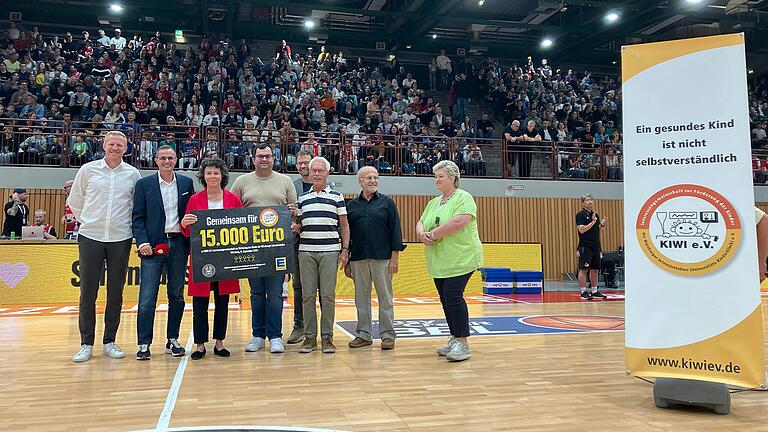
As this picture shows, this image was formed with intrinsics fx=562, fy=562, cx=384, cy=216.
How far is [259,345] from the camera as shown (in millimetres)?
4695

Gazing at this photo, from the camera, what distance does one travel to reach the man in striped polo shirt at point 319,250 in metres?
4.66

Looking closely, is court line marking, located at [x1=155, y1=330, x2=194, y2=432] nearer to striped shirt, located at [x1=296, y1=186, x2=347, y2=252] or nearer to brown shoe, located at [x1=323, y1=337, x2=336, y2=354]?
brown shoe, located at [x1=323, y1=337, x2=336, y2=354]

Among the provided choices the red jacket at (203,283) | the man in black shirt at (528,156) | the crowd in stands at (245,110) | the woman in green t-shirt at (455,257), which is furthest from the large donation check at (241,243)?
the man in black shirt at (528,156)

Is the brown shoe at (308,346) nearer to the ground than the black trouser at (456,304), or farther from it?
nearer to the ground

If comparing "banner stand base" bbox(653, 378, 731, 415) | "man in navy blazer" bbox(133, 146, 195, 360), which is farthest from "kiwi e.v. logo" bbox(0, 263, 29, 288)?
"banner stand base" bbox(653, 378, 731, 415)

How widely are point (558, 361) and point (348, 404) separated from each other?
1.98 meters

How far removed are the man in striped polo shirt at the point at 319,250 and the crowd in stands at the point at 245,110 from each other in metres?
7.87

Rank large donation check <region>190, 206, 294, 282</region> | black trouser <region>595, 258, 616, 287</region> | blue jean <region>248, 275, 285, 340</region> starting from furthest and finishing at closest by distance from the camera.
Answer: black trouser <region>595, 258, 616, 287</region> < blue jean <region>248, 275, 285, 340</region> < large donation check <region>190, 206, 294, 282</region>

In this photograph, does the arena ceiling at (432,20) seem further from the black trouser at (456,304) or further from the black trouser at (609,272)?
the black trouser at (456,304)

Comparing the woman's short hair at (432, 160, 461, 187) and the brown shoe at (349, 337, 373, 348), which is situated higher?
the woman's short hair at (432, 160, 461, 187)

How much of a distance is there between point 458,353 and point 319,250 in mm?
1392

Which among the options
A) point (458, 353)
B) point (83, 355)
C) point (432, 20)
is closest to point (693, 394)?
point (458, 353)

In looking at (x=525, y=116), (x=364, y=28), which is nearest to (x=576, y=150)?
(x=525, y=116)

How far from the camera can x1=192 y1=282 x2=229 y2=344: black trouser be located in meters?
4.40
